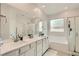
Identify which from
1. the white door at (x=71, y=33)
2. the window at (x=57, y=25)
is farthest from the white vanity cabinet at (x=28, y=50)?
the white door at (x=71, y=33)

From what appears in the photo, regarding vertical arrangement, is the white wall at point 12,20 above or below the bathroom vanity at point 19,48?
above

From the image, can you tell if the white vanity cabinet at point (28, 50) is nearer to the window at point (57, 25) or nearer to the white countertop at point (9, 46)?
the white countertop at point (9, 46)

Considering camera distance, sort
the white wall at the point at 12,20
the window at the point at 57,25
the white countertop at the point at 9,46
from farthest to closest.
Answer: the window at the point at 57,25
the white wall at the point at 12,20
the white countertop at the point at 9,46

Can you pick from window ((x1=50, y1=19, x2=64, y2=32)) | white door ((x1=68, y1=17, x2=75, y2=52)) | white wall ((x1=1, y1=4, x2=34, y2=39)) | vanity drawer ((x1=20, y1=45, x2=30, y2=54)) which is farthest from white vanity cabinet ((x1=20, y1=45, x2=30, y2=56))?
white door ((x1=68, y1=17, x2=75, y2=52))

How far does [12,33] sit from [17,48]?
0.63 metres

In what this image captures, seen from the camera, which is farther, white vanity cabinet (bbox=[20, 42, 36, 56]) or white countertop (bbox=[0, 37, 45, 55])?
white vanity cabinet (bbox=[20, 42, 36, 56])

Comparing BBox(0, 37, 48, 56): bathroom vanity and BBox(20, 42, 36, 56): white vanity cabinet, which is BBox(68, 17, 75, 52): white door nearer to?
BBox(0, 37, 48, 56): bathroom vanity

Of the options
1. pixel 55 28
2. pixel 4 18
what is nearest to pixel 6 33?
pixel 4 18

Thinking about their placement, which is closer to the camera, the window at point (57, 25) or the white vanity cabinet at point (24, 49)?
the white vanity cabinet at point (24, 49)

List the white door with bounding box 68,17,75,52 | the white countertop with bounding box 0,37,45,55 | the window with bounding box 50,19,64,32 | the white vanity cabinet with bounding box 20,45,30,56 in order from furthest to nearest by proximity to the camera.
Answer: the white door with bounding box 68,17,75,52, the window with bounding box 50,19,64,32, the white vanity cabinet with bounding box 20,45,30,56, the white countertop with bounding box 0,37,45,55

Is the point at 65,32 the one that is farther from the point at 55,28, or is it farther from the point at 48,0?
the point at 48,0

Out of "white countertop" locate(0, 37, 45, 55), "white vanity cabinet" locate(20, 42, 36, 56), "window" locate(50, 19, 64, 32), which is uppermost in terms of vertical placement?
"window" locate(50, 19, 64, 32)

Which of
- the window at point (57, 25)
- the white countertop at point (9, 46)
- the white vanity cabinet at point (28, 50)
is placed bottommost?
the white vanity cabinet at point (28, 50)

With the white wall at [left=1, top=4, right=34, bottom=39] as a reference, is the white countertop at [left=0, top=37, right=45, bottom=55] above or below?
below
